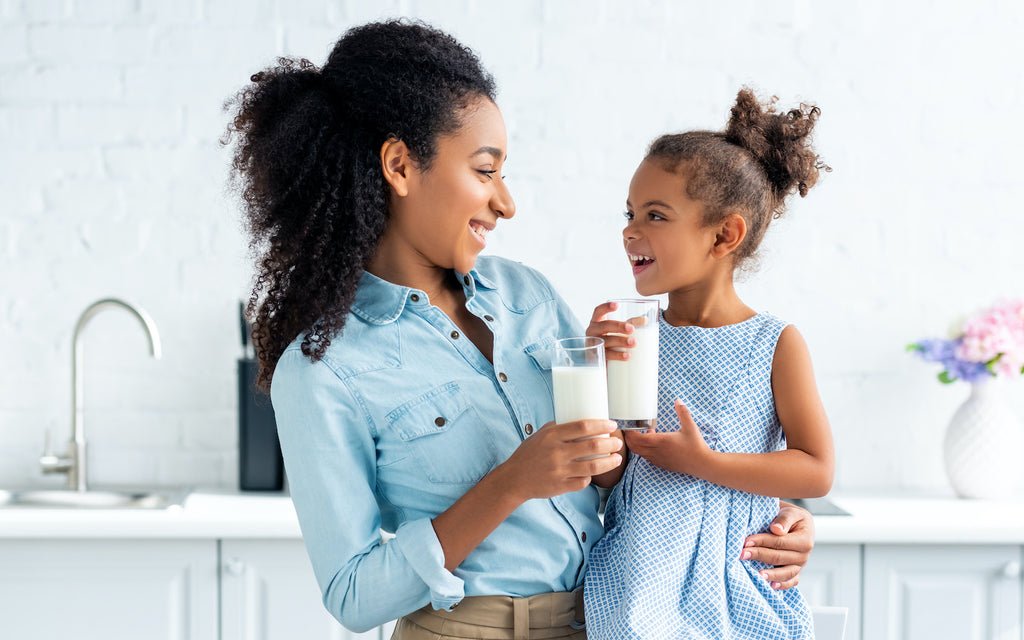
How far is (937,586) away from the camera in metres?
2.19

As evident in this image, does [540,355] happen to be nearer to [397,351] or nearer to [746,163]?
[397,351]

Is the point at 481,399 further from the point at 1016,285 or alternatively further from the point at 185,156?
the point at 1016,285

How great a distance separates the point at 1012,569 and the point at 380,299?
173cm

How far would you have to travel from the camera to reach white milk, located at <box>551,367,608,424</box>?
42.8 inches

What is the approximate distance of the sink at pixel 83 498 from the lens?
245cm

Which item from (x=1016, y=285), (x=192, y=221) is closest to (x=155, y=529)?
(x=192, y=221)

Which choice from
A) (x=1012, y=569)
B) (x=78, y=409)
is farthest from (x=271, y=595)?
(x=1012, y=569)

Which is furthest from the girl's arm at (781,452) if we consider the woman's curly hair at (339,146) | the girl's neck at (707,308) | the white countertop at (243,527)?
the white countertop at (243,527)

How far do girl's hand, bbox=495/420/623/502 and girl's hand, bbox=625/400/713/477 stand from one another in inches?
9.2

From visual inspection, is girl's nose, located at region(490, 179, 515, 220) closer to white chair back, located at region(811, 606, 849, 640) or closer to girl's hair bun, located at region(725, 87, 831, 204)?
girl's hair bun, located at region(725, 87, 831, 204)

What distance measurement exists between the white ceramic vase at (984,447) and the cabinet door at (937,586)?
29cm

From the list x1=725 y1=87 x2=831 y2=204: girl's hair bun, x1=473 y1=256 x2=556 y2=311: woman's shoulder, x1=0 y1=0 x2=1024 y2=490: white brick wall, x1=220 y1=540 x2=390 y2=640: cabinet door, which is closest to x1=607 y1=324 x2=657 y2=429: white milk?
x1=473 y1=256 x2=556 y2=311: woman's shoulder

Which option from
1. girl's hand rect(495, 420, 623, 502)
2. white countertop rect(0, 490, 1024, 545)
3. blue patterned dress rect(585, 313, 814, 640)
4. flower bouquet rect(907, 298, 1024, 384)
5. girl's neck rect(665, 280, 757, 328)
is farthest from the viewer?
flower bouquet rect(907, 298, 1024, 384)

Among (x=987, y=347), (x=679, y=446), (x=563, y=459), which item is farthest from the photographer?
(x=987, y=347)
